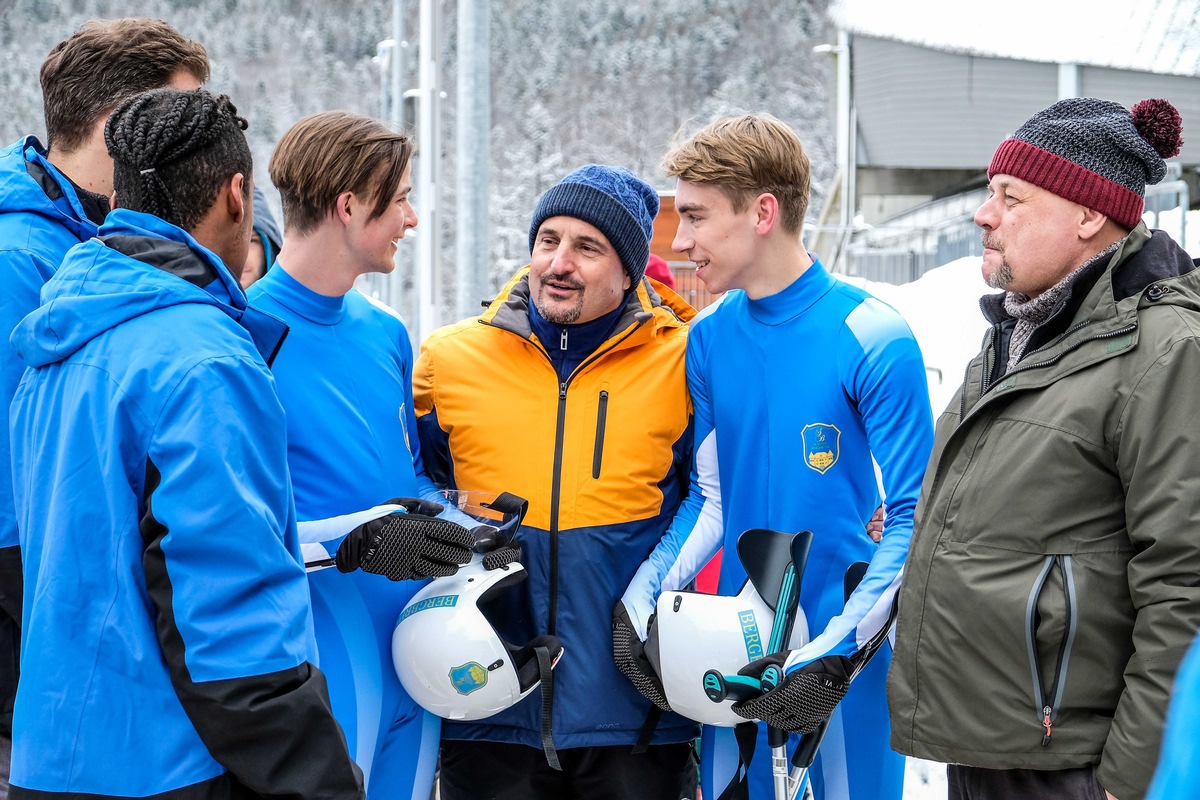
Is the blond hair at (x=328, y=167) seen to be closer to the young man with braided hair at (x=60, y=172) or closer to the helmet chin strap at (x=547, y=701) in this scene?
the young man with braided hair at (x=60, y=172)

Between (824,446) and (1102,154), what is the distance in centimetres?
103

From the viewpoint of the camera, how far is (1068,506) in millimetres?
2361

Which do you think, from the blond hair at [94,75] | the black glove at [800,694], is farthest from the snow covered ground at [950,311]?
the blond hair at [94,75]

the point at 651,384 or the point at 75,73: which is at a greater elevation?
the point at 75,73

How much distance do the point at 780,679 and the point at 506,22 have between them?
329ft

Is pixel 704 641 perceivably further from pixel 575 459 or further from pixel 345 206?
pixel 345 206

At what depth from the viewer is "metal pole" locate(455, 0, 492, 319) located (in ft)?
25.3

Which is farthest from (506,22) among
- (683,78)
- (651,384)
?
(651,384)

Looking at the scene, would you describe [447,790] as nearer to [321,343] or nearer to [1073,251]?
[321,343]

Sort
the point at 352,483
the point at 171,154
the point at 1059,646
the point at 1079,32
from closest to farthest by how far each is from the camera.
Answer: the point at 171,154, the point at 1059,646, the point at 352,483, the point at 1079,32

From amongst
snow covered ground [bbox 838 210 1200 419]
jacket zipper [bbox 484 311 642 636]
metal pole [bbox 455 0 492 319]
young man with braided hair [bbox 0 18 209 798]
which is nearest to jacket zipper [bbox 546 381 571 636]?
jacket zipper [bbox 484 311 642 636]

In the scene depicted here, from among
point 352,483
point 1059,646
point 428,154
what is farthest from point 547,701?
point 428,154

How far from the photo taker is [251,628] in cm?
190

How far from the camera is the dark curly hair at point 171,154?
206cm
